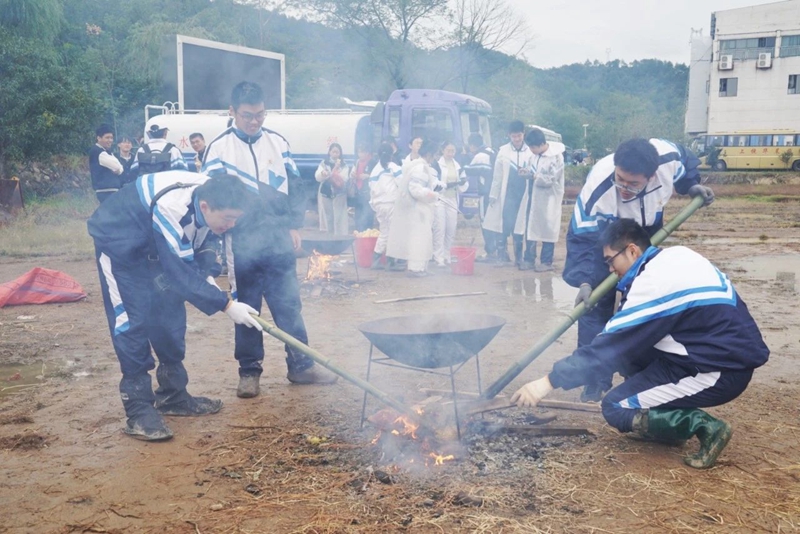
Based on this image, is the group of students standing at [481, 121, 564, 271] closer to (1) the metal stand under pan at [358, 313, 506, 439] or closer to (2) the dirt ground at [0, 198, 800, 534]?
(2) the dirt ground at [0, 198, 800, 534]

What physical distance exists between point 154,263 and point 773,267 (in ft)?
29.2

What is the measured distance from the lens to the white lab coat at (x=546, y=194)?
9.45 meters

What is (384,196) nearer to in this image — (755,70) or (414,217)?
(414,217)

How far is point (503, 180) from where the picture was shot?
33.1 ft

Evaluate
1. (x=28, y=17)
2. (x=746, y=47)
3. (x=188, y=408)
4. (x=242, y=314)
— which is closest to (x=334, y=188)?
(x=188, y=408)

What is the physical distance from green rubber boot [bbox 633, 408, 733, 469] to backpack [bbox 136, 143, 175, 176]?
7.10m

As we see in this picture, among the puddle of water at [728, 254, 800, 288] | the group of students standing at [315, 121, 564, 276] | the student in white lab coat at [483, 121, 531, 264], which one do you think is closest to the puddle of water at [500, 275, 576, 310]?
the group of students standing at [315, 121, 564, 276]

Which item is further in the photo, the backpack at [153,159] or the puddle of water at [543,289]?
the backpack at [153,159]

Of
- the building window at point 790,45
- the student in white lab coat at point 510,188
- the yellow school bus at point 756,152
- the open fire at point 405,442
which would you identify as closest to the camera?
the open fire at point 405,442

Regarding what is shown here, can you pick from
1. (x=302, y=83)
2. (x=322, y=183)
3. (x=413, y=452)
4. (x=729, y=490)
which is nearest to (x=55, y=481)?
(x=413, y=452)

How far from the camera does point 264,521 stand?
3.09 meters

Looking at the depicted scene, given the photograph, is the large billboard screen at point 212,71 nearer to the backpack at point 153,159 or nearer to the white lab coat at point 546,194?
the backpack at point 153,159

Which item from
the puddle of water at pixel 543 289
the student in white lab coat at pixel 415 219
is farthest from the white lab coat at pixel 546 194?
the student in white lab coat at pixel 415 219

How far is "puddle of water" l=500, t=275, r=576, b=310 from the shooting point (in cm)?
787
